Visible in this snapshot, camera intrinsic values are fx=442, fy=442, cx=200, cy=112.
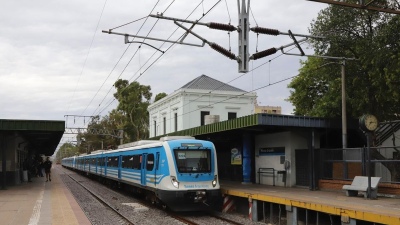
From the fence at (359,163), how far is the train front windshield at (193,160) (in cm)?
470

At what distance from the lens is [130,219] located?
47.0 feet

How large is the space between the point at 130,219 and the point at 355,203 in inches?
274

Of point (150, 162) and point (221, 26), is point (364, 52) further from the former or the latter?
point (150, 162)

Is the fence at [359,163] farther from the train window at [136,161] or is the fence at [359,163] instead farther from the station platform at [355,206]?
the train window at [136,161]

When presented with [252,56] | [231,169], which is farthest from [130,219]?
[231,169]

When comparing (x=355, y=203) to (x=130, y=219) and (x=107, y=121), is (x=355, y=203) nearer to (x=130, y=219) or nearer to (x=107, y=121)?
(x=130, y=219)

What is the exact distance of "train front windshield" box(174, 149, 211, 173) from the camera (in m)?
15.6

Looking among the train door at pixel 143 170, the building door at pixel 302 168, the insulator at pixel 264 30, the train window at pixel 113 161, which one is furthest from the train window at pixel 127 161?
the insulator at pixel 264 30

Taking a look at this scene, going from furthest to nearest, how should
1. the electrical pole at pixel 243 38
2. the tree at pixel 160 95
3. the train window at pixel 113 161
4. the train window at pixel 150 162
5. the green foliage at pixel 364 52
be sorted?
the tree at pixel 160 95 → the train window at pixel 113 161 → the train window at pixel 150 162 → the green foliage at pixel 364 52 → the electrical pole at pixel 243 38

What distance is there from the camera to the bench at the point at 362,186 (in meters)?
13.5

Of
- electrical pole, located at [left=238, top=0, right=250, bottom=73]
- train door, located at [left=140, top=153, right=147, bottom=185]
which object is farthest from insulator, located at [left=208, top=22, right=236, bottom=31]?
train door, located at [left=140, top=153, right=147, bottom=185]

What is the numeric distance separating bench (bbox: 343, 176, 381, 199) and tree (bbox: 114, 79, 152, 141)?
48279mm

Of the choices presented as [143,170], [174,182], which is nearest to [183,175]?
[174,182]

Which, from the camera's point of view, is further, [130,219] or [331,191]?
[331,191]
